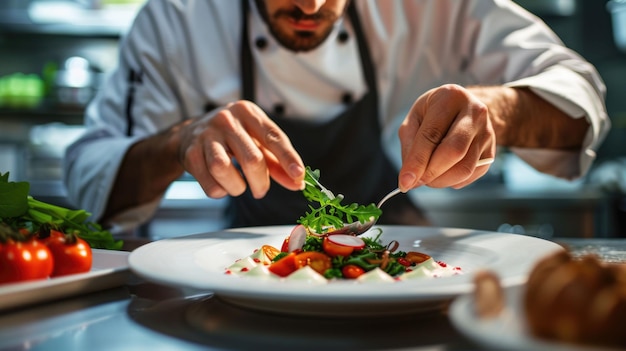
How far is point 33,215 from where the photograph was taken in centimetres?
103

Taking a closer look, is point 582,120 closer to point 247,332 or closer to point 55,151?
point 247,332

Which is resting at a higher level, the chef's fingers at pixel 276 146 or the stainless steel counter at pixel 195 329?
the chef's fingers at pixel 276 146

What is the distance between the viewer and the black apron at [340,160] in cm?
190

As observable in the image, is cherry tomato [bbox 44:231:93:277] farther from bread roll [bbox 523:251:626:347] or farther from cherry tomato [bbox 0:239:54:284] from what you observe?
bread roll [bbox 523:251:626:347]

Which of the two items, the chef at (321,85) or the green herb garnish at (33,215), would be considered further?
the chef at (321,85)

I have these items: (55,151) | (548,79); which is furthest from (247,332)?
(55,151)

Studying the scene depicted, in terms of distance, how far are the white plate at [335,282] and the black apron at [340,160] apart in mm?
703

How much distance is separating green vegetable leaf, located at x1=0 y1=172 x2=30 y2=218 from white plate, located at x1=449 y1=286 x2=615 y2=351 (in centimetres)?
71

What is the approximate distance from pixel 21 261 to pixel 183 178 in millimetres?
2757

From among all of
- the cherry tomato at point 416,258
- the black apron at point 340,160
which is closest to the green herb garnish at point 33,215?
the cherry tomato at point 416,258

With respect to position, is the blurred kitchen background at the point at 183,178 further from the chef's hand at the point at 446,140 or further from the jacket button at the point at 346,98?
the chef's hand at the point at 446,140

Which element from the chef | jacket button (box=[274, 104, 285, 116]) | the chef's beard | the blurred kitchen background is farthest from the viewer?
the blurred kitchen background

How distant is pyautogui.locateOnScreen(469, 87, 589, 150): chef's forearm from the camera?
144 centimetres

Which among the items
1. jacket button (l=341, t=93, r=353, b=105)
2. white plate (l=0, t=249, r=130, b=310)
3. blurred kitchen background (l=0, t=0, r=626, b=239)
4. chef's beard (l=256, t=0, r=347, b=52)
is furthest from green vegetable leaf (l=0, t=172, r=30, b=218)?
blurred kitchen background (l=0, t=0, r=626, b=239)
